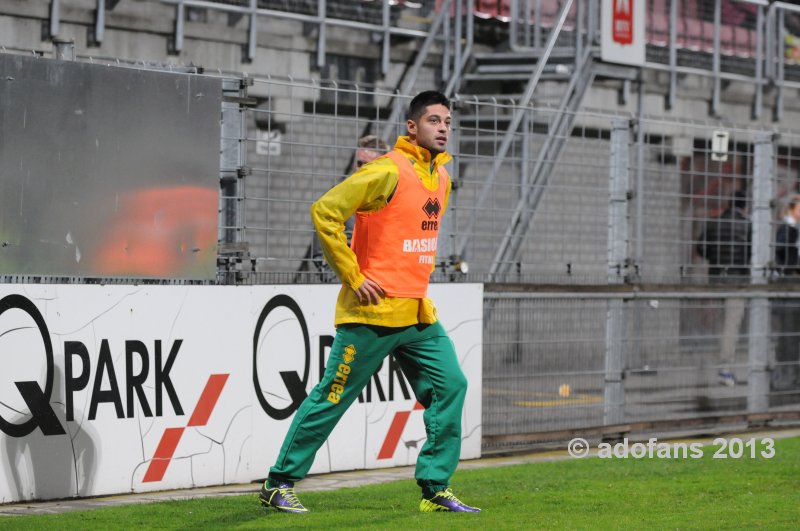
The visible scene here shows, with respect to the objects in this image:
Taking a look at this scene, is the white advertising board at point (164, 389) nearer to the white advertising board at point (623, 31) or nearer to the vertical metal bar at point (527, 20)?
the white advertising board at point (623, 31)

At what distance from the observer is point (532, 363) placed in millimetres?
12148

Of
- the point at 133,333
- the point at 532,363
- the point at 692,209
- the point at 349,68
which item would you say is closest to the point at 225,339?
the point at 133,333

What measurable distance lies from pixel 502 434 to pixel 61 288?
403 cm

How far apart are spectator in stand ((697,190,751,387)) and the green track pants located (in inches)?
232

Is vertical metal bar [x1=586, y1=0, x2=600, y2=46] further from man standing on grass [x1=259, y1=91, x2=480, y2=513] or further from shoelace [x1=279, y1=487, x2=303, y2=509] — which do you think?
shoelace [x1=279, y1=487, x2=303, y2=509]

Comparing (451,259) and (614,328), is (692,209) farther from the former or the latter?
(451,259)

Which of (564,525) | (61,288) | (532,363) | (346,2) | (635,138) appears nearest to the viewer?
(564,525)

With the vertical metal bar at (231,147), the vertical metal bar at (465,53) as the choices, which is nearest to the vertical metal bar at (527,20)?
the vertical metal bar at (465,53)

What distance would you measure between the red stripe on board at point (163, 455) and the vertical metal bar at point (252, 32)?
9177mm

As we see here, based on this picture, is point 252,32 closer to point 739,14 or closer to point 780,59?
point 739,14

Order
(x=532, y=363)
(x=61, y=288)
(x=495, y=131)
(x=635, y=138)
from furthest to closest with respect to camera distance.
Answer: (x=635, y=138), (x=532, y=363), (x=495, y=131), (x=61, y=288)

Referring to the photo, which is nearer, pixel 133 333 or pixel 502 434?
pixel 133 333

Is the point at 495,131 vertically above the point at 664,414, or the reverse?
the point at 495,131

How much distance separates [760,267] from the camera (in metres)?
14.3
